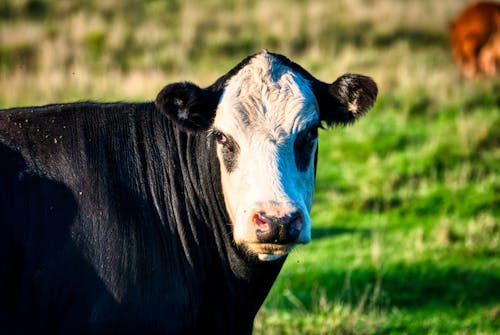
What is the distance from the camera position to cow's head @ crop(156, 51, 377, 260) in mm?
4258

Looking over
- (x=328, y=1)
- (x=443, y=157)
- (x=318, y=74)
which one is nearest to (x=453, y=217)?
(x=443, y=157)

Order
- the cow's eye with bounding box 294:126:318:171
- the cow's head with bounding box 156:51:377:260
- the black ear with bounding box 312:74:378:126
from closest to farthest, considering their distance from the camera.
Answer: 1. the cow's head with bounding box 156:51:377:260
2. the cow's eye with bounding box 294:126:318:171
3. the black ear with bounding box 312:74:378:126

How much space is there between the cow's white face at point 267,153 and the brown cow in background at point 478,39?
13569mm

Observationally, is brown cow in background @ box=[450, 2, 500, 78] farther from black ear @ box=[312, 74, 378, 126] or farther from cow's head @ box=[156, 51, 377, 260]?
cow's head @ box=[156, 51, 377, 260]

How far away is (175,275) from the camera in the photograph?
15.2 ft

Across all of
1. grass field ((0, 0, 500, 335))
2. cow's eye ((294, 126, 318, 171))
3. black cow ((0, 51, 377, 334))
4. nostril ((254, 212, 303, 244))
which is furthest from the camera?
grass field ((0, 0, 500, 335))

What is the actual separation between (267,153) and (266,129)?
0.18 m

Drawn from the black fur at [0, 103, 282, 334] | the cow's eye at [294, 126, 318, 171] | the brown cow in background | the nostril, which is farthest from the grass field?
the nostril

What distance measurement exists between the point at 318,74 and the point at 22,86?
5792 mm

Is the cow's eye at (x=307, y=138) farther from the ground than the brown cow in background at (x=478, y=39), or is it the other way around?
the brown cow in background at (x=478, y=39)

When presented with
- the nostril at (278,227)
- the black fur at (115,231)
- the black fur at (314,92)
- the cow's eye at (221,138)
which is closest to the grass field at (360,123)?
the black fur at (115,231)

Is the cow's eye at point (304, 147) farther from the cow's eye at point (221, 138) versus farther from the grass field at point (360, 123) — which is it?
the grass field at point (360, 123)

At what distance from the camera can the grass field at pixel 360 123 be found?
762 cm

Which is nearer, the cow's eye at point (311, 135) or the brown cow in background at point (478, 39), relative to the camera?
the cow's eye at point (311, 135)
